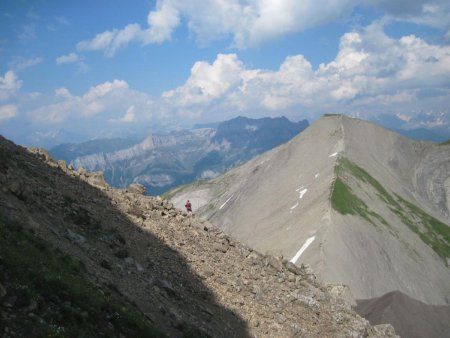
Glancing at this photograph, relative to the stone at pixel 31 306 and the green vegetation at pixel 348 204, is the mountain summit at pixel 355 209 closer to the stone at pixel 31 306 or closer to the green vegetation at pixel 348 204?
the green vegetation at pixel 348 204

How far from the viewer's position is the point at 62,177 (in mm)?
31828

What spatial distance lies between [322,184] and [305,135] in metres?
61.6

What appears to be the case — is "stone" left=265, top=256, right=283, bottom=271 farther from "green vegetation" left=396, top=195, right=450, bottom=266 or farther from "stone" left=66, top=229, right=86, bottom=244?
"green vegetation" left=396, top=195, right=450, bottom=266

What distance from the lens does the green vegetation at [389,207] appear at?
354 feet

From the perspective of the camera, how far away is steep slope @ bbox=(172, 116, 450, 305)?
297ft

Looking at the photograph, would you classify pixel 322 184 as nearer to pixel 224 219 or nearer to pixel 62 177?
pixel 224 219

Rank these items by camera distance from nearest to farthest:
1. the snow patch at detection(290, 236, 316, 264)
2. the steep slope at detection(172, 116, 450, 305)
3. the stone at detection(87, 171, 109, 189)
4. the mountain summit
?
the stone at detection(87, 171, 109, 189), the snow patch at detection(290, 236, 316, 264), the mountain summit, the steep slope at detection(172, 116, 450, 305)

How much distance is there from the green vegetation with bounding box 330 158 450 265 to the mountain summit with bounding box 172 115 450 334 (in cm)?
38

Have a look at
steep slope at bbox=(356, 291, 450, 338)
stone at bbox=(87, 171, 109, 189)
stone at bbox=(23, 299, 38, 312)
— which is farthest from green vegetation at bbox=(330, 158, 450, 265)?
stone at bbox=(23, 299, 38, 312)

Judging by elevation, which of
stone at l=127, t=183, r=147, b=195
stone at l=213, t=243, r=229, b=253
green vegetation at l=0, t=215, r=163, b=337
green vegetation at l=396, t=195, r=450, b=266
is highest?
stone at l=127, t=183, r=147, b=195

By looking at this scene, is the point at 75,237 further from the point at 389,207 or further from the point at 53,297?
the point at 389,207

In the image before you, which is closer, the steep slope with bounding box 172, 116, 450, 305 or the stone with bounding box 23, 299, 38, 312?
the stone with bounding box 23, 299, 38, 312

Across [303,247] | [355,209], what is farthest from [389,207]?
[303,247]

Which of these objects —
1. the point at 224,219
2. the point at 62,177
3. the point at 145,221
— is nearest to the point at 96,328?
the point at 145,221
